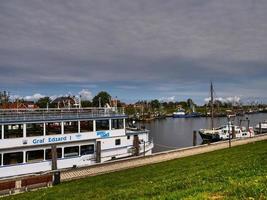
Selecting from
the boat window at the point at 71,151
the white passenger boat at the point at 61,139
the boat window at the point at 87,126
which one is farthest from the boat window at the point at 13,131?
the boat window at the point at 87,126

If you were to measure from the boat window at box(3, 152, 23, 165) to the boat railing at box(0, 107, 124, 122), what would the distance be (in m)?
3.28

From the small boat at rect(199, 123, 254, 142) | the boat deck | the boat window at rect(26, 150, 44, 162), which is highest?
the boat deck

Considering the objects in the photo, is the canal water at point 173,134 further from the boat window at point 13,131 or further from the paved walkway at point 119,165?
the boat window at point 13,131

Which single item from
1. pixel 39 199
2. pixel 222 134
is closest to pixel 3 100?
pixel 222 134

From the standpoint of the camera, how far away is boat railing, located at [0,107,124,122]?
1304 inches

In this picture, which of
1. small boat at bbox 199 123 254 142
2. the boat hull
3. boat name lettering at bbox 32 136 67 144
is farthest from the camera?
the boat hull

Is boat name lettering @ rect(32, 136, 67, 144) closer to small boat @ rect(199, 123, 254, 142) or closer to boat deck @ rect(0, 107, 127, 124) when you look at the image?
boat deck @ rect(0, 107, 127, 124)

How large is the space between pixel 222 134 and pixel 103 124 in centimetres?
4009

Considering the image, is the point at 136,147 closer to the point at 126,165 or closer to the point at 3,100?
the point at 126,165

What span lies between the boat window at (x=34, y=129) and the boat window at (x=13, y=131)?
0.84 meters

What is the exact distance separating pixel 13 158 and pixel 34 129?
12.5 ft

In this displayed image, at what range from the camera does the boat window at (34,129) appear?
34.2 m

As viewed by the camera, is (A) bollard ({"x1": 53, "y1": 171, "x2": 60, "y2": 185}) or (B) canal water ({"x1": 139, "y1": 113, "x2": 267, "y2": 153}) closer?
(A) bollard ({"x1": 53, "y1": 171, "x2": 60, "y2": 185})

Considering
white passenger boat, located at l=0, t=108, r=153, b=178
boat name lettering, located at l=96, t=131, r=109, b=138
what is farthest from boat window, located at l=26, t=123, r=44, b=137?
boat name lettering, located at l=96, t=131, r=109, b=138
